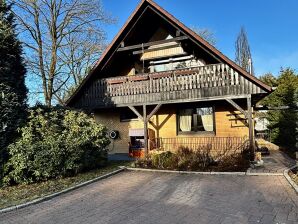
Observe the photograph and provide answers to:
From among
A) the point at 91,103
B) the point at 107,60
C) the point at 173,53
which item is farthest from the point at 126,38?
the point at 91,103

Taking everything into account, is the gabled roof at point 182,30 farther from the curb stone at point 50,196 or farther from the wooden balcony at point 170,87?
the curb stone at point 50,196

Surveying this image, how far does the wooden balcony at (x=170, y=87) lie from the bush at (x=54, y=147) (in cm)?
310

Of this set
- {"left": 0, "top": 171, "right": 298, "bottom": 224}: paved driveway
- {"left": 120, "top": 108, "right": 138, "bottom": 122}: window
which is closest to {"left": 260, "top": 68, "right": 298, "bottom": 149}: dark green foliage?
{"left": 120, "top": 108, "right": 138, "bottom": 122}: window

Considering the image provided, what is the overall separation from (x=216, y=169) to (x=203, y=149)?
1.06 m

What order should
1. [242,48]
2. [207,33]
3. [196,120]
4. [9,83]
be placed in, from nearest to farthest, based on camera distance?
[9,83], [196,120], [207,33], [242,48]

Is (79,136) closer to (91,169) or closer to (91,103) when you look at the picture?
(91,169)

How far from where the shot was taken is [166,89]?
43.2ft

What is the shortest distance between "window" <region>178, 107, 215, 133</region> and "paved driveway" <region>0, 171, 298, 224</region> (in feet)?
18.4

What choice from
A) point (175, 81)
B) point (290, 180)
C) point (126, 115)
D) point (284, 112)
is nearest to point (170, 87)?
point (175, 81)

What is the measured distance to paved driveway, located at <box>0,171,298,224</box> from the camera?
5754 millimetres

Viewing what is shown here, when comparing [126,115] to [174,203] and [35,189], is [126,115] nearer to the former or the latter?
[35,189]

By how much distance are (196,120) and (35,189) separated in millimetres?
8785

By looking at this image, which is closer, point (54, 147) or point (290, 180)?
point (290, 180)

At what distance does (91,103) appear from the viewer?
14.9m
